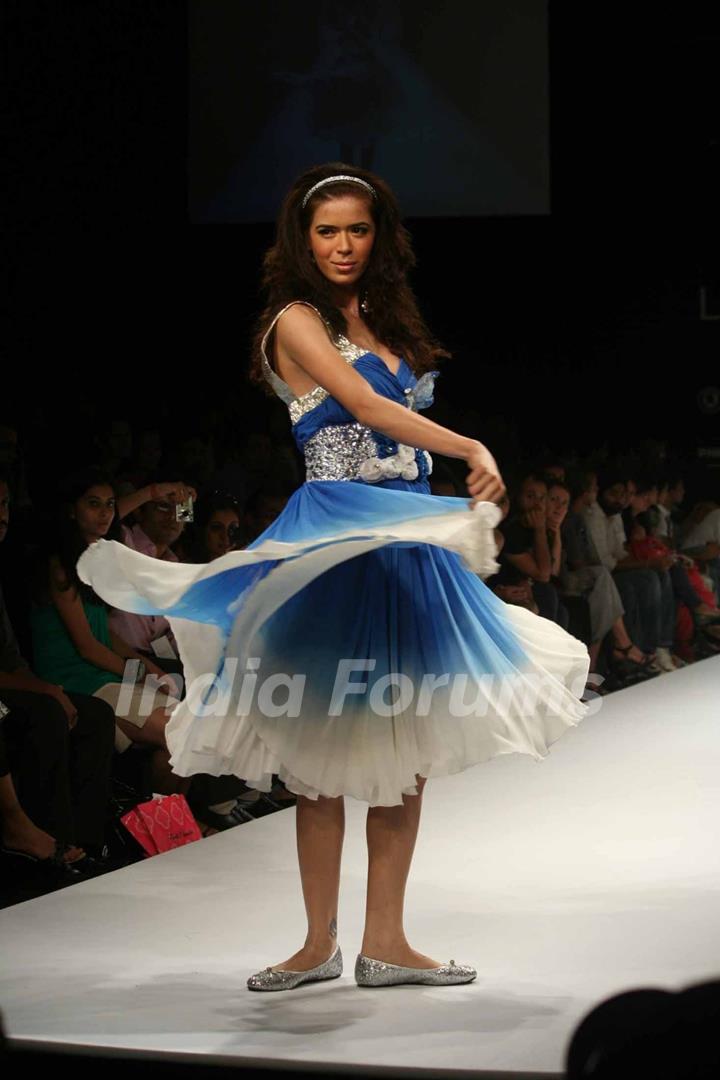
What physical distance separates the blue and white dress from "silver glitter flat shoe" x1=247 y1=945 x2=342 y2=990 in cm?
29

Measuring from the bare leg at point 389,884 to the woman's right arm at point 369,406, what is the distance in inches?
19.3

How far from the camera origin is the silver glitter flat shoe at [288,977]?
244 cm

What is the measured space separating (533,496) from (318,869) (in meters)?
3.72

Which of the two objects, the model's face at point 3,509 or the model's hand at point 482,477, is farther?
the model's face at point 3,509

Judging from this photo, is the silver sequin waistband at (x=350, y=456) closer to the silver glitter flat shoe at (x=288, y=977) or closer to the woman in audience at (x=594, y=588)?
the silver glitter flat shoe at (x=288, y=977)

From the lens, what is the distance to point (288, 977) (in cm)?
244

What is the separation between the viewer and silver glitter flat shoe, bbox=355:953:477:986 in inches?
95.6

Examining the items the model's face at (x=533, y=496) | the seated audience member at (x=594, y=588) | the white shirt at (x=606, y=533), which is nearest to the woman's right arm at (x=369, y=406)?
the model's face at (x=533, y=496)

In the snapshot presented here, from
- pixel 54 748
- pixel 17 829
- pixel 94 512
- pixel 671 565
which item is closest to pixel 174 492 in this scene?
pixel 94 512

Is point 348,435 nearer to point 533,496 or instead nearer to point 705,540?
point 533,496

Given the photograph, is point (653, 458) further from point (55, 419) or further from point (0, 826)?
point (0, 826)

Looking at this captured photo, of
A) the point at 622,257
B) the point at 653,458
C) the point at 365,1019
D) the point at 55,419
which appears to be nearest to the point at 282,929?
the point at 365,1019

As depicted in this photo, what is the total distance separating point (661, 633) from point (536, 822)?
11.0 feet

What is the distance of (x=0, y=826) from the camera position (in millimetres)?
3135
